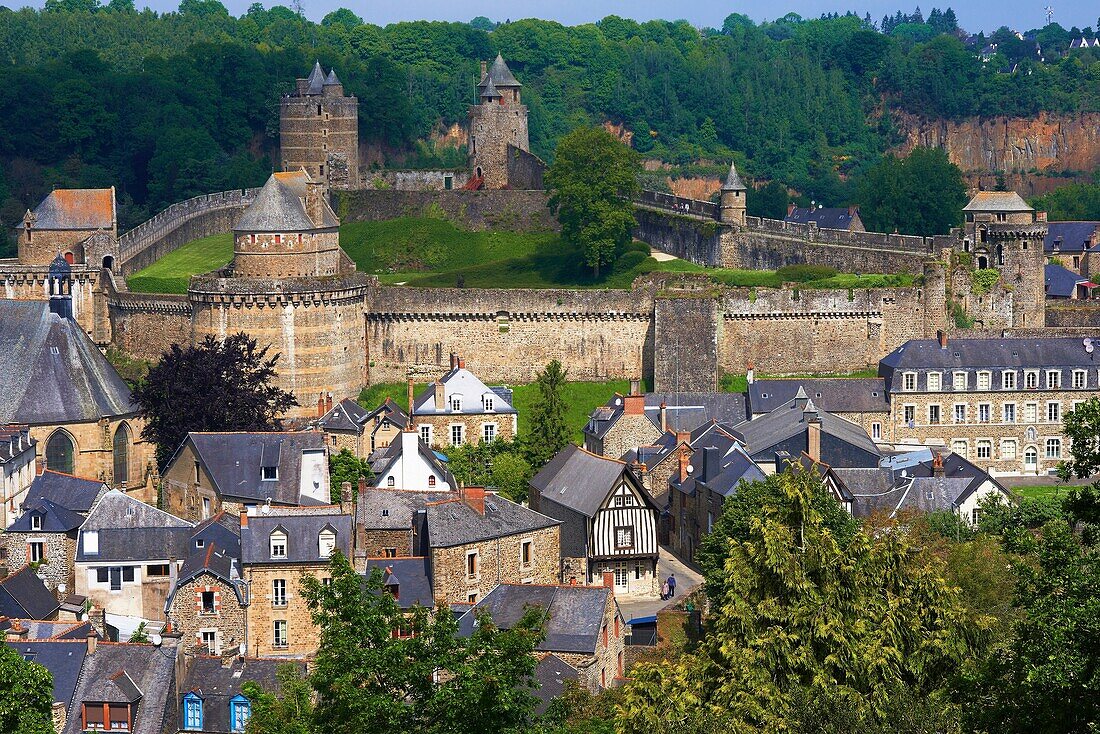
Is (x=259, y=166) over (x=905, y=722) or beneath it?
over

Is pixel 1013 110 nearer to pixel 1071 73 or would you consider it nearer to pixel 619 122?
pixel 1071 73

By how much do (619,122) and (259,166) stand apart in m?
50.2

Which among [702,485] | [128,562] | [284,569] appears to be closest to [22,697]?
[284,569]

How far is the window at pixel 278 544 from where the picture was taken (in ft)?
137

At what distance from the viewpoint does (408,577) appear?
4238 centimetres

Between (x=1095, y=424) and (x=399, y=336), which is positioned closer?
(x=1095, y=424)

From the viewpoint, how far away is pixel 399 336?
5912 centimetres

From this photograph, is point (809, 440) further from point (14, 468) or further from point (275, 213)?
point (14, 468)

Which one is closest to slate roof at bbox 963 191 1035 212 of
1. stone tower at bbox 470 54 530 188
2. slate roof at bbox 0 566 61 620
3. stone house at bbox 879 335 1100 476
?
stone house at bbox 879 335 1100 476

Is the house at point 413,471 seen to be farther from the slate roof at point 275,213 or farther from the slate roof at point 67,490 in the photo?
the slate roof at point 275,213

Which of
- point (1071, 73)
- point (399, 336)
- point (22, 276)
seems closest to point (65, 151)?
point (22, 276)

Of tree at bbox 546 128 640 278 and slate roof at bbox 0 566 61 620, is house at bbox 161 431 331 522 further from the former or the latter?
tree at bbox 546 128 640 278

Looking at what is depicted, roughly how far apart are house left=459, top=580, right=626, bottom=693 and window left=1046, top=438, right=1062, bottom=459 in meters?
20.5

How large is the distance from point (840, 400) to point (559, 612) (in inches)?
801
